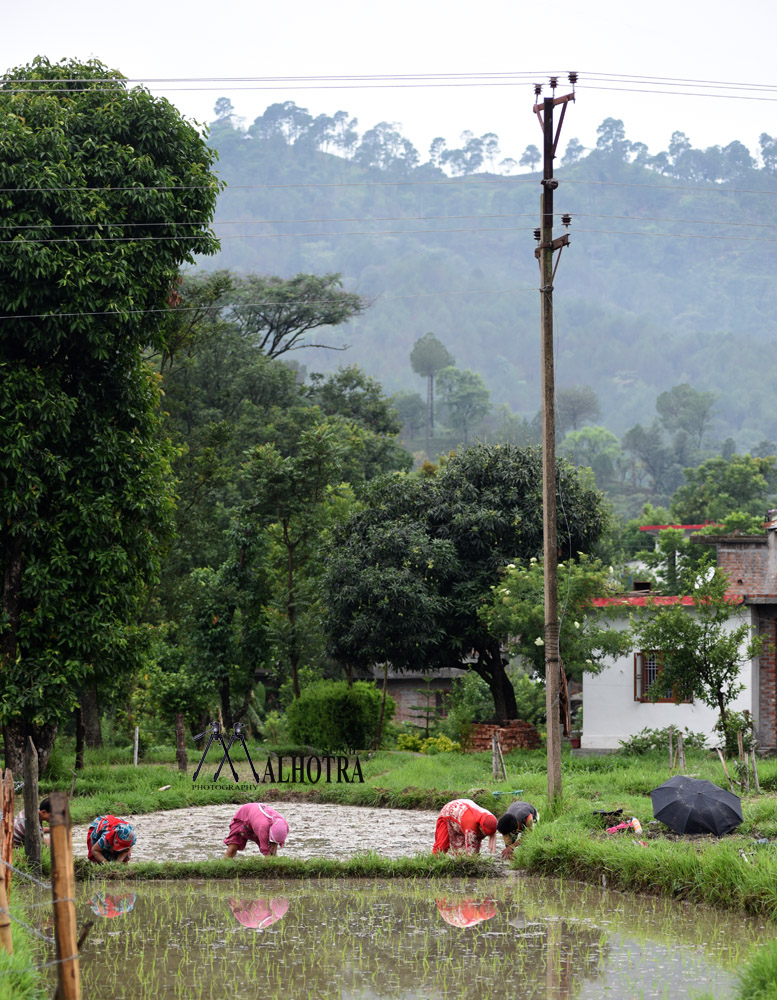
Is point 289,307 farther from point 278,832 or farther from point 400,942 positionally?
point 400,942

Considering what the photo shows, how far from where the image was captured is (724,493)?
60.0 metres

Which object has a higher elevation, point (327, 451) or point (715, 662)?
point (327, 451)

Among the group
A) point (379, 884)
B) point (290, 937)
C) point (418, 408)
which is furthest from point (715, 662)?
point (418, 408)

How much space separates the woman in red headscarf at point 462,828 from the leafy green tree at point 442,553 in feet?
38.0

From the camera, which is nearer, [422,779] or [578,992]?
[578,992]

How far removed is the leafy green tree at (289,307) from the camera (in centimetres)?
5734

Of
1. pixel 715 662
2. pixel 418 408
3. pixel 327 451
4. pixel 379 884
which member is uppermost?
pixel 418 408

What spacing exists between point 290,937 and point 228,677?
19980 mm

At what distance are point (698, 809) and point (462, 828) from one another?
3106 millimetres

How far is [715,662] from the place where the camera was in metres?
21.4

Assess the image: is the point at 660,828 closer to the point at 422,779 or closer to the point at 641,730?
the point at 422,779

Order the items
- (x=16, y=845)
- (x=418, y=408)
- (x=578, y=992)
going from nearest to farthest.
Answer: (x=578, y=992) < (x=16, y=845) < (x=418, y=408)

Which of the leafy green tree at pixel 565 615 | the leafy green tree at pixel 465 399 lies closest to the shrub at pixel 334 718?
the leafy green tree at pixel 565 615

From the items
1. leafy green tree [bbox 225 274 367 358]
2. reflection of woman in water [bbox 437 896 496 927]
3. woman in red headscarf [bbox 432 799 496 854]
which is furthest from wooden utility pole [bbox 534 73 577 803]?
leafy green tree [bbox 225 274 367 358]
